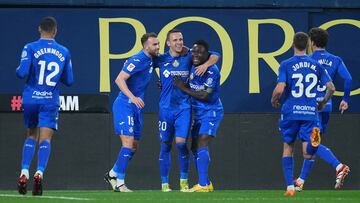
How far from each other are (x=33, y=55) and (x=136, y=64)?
1790mm

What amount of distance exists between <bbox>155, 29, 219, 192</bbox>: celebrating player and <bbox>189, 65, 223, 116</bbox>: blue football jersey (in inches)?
3.9

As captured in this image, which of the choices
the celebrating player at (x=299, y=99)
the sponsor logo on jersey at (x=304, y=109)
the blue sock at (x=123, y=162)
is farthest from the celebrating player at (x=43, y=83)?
the sponsor logo on jersey at (x=304, y=109)

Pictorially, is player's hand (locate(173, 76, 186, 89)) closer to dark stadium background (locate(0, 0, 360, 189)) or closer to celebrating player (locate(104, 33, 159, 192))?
celebrating player (locate(104, 33, 159, 192))

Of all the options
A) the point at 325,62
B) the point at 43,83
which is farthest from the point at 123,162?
the point at 325,62

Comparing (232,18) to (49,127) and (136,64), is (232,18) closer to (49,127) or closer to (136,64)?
(136,64)

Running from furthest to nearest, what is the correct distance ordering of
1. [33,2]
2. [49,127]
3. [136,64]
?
[33,2] → [136,64] → [49,127]

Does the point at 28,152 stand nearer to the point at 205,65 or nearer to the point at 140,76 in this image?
the point at 140,76

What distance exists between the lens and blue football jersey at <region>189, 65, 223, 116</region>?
1565 centimetres

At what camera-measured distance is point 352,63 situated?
1908 centimetres

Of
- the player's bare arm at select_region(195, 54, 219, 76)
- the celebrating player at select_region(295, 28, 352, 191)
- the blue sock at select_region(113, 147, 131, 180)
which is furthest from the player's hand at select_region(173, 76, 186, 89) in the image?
the celebrating player at select_region(295, 28, 352, 191)

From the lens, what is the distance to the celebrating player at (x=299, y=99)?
580 inches

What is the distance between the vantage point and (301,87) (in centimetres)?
1488

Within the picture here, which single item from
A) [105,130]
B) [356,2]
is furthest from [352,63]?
[105,130]

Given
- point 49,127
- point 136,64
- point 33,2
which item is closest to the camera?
point 49,127
